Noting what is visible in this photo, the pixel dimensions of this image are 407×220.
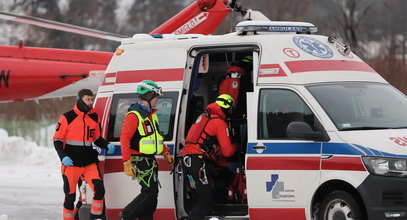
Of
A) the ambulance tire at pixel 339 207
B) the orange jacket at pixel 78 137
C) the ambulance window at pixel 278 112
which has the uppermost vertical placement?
the ambulance window at pixel 278 112

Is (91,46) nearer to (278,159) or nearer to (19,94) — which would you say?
(19,94)

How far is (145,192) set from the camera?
9.42 metres

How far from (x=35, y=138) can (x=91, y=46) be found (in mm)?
11016

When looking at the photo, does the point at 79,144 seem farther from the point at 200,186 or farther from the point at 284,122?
the point at 284,122

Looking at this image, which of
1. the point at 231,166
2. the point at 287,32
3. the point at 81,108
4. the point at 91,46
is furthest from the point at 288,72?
the point at 91,46

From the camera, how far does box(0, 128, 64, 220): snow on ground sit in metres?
13.2

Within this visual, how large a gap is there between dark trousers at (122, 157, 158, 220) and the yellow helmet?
0.95 m

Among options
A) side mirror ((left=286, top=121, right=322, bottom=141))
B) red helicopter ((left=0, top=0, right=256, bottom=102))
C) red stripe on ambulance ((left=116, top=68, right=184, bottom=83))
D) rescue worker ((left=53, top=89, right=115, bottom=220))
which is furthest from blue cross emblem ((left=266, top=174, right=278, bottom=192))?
red helicopter ((left=0, top=0, right=256, bottom=102))

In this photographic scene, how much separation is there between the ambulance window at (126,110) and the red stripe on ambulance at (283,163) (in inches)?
49.7

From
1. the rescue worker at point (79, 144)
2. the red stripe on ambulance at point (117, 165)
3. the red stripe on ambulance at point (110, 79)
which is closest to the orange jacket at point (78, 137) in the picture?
the rescue worker at point (79, 144)

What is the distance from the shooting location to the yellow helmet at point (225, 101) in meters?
9.52

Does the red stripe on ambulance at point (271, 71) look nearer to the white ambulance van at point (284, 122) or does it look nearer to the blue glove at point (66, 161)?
the white ambulance van at point (284, 122)

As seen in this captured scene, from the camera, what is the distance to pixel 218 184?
33.3 feet

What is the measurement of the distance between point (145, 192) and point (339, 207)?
2.21 meters
